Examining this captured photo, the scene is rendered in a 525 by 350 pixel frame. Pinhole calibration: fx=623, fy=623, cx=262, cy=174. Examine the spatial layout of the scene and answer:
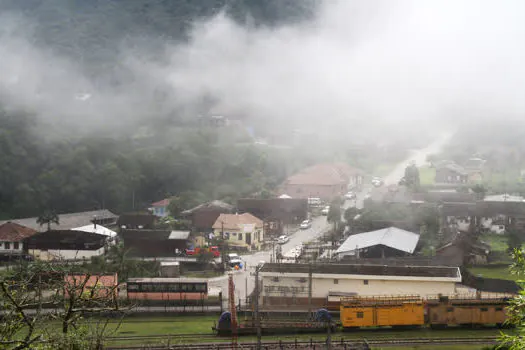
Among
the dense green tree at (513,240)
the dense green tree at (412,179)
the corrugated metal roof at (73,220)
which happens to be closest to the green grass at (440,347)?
the dense green tree at (513,240)

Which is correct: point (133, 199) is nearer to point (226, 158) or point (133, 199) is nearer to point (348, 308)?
point (226, 158)

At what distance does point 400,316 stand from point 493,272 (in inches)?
139

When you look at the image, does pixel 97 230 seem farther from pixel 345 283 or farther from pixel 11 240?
pixel 345 283

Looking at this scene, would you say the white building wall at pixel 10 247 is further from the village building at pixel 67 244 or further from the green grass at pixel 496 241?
the green grass at pixel 496 241

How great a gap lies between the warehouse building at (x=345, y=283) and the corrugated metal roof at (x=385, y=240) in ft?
6.63

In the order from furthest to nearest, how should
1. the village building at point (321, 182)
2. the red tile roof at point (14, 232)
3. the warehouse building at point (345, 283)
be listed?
the village building at point (321, 182)
the red tile roof at point (14, 232)
the warehouse building at point (345, 283)

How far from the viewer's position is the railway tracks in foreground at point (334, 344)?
6566mm

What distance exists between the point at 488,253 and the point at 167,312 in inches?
233

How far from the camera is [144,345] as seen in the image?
679 centimetres

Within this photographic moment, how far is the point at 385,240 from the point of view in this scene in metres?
11.4

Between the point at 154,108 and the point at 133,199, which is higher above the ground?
the point at 154,108

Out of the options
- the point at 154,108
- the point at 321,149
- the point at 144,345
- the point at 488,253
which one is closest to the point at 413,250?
the point at 488,253

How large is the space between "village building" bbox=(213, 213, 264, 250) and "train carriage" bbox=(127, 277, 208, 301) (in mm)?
3726

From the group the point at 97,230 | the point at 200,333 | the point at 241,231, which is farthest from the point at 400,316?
the point at 97,230
